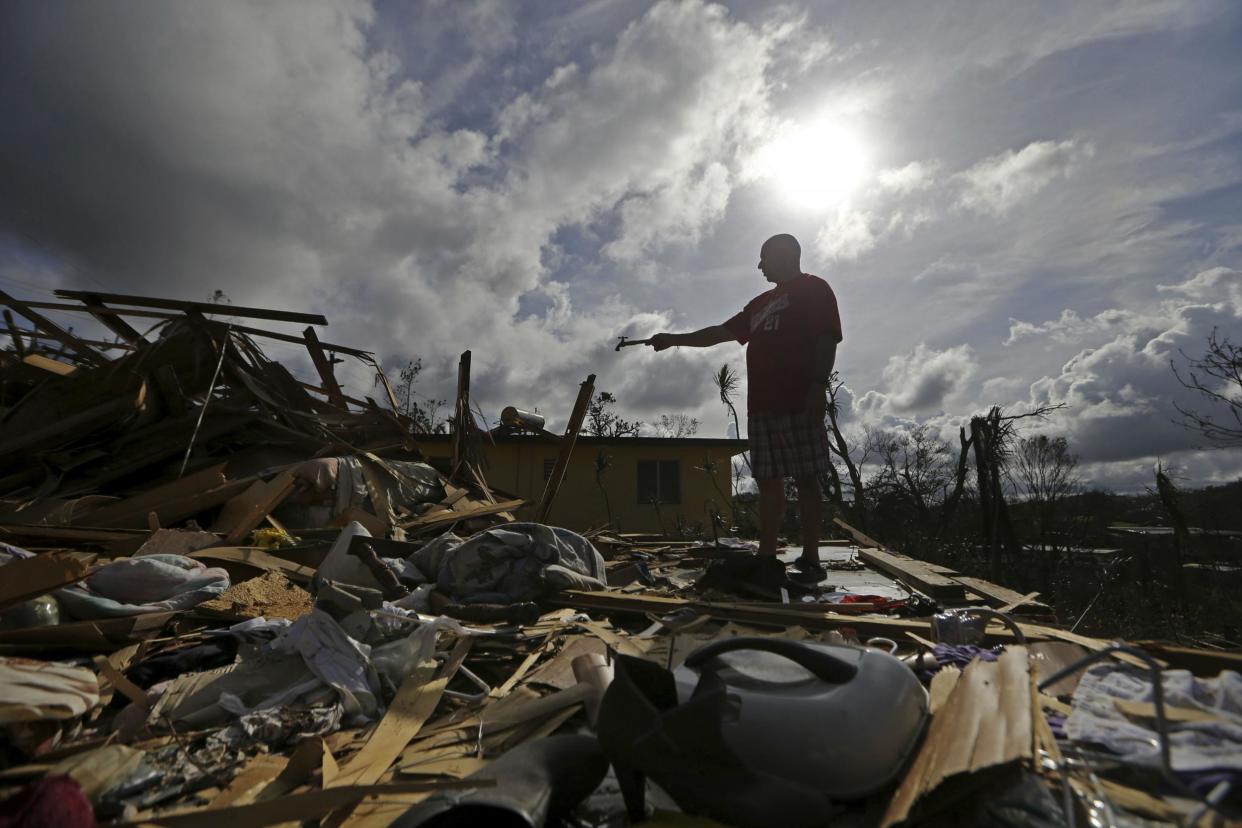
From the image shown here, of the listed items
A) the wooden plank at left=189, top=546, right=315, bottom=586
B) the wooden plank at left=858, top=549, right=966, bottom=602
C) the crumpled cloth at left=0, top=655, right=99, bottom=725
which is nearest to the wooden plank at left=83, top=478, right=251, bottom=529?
the wooden plank at left=189, top=546, right=315, bottom=586

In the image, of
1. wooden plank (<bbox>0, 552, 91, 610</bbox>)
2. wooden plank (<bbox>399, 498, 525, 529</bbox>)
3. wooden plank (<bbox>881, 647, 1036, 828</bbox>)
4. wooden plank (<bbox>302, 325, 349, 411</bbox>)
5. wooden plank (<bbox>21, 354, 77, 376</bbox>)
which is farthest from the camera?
wooden plank (<bbox>302, 325, 349, 411</bbox>)

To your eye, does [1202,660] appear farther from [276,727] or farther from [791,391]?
[276,727]

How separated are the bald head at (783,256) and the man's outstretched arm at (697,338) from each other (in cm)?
59

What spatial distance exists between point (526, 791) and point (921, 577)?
3.33 metres

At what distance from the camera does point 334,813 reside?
3.76ft

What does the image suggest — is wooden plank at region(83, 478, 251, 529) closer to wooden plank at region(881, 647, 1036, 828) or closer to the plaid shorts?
the plaid shorts

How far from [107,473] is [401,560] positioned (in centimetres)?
292

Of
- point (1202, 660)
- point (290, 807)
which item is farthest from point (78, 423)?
point (1202, 660)

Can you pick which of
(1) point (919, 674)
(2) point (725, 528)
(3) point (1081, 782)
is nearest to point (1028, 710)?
(3) point (1081, 782)

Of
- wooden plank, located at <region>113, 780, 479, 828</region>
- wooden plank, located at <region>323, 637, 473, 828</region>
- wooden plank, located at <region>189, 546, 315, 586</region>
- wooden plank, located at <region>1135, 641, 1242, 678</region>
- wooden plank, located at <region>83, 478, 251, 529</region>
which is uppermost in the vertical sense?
wooden plank, located at <region>83, 478, 251, 529</region>

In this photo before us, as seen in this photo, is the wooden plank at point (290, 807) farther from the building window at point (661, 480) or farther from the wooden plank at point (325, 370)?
the building window at point (661, 480)

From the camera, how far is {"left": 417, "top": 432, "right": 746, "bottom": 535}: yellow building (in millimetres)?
15844

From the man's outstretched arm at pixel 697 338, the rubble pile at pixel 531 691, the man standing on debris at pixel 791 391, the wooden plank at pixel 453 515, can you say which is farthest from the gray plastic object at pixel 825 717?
the wooden plank at pixel 453 515

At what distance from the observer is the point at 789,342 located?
3.68 meters
